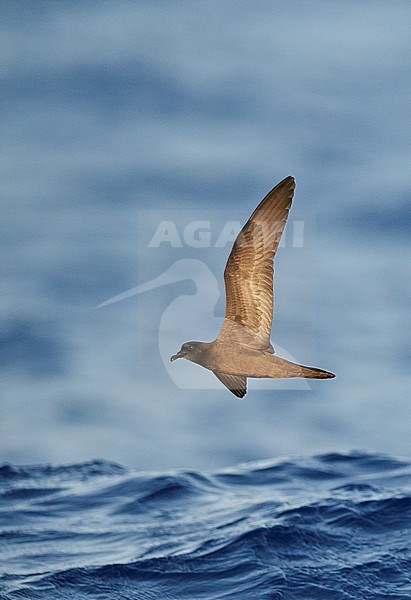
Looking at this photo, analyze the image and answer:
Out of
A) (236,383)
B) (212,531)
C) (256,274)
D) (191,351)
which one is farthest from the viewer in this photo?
(212,531)

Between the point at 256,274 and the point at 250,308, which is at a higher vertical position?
the point at 256,274

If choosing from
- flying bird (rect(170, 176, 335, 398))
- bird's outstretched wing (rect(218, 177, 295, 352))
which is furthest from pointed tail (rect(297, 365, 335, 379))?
bird's outstretched wing (rect(218, 177, 295, 352))

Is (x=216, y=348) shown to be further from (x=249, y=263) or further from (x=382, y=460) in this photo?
(x=382, y=460)

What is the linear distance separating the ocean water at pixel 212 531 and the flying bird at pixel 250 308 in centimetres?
1363

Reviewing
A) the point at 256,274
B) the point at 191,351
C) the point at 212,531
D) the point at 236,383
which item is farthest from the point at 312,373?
the point at 212,531

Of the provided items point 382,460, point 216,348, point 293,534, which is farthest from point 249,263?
point 382,460

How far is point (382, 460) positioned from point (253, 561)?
4831 millimetres

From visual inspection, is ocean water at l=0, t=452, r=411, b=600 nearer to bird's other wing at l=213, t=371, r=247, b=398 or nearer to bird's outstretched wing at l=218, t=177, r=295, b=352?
bird's other wing at l=213, t=371, r=247, b=398

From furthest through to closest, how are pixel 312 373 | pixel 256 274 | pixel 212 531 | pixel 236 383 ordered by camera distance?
pixel 212 531 < pixel 256 274 < pixel 236 383 < pixel 312 373

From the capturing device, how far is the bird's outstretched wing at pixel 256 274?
8.39 metres

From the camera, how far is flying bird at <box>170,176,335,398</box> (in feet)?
26.8

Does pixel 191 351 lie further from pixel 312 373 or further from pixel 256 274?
pixel 312 373

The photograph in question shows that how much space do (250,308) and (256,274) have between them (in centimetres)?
28

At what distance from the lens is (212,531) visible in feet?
78.6
